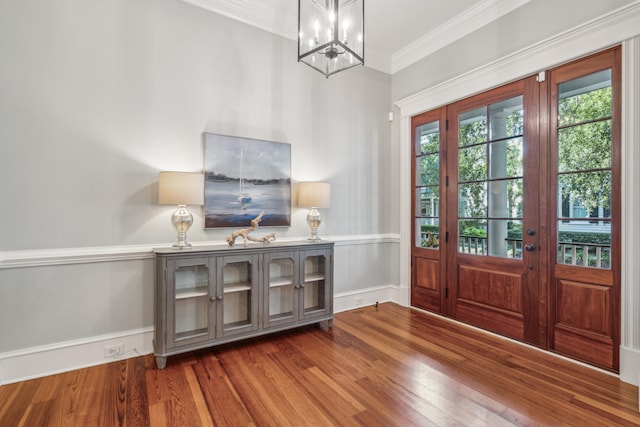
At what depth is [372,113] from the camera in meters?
4.19

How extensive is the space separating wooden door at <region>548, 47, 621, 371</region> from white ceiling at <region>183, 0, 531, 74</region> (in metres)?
1.05

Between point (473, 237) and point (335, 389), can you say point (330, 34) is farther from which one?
point (473, 237)

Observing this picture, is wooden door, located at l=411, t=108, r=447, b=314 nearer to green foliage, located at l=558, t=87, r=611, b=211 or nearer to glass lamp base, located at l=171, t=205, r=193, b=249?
green foliage, located at l=558, t=87, r=611, b=211

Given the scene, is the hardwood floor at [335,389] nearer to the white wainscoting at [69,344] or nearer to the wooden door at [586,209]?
the white wainscoting at [69,344]

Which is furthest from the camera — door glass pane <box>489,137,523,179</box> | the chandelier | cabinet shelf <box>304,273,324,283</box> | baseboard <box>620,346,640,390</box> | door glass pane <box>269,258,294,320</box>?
cabinet shelf <box>304,273,324,283</box>

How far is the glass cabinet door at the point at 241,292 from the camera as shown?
282 centimetres

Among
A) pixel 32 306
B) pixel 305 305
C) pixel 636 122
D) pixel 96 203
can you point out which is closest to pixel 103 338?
pixel 32 306

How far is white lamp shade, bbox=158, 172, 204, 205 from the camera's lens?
2.55 m

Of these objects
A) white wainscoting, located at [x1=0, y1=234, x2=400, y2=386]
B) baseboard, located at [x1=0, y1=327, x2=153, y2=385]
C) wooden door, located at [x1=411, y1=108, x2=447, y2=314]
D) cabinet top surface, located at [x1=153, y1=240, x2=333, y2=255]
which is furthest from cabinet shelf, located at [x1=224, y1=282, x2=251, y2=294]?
wooden door, located at [x1=411, y1=108, x2=447, y2=314]

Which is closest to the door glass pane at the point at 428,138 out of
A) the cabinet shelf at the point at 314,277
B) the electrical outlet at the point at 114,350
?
the cabinet shelf at the point at 314,277

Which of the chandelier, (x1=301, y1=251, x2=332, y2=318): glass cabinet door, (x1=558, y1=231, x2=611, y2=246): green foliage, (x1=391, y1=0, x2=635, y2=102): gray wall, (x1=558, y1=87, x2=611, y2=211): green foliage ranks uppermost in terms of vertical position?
(x1=391, y1=0, x2=635, y2=102): gray wall

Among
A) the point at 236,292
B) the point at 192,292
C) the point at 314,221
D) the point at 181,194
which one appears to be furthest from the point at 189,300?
the point at 314,221

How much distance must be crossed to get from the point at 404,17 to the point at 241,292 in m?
3.31

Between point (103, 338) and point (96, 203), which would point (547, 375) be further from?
point (96, 203)
